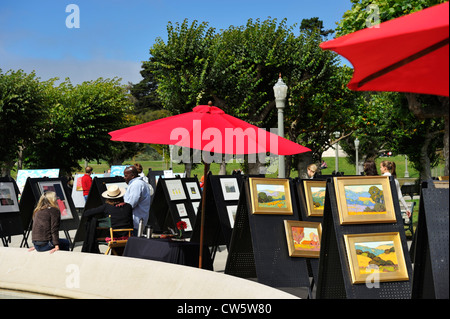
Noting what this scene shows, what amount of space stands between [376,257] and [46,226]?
191 inches

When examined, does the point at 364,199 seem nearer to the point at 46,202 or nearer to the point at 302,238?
the point at 302,238

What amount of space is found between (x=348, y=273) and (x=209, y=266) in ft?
7.99

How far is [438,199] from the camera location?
4.28m

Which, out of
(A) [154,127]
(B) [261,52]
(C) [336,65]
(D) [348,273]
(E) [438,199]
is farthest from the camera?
(C) [336,65]

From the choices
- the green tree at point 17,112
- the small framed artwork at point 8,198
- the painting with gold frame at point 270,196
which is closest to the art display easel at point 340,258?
the painting with gold frame at point 270,196

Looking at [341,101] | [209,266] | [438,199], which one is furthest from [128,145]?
[438,199]

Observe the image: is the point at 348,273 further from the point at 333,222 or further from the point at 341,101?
the point at 341,101

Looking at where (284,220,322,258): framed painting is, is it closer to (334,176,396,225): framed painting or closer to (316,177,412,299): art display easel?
(316,177,412,299): art display easel

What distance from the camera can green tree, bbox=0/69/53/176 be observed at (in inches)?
1158

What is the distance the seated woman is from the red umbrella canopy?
6.30 ft

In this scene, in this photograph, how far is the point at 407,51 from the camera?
10.8ft

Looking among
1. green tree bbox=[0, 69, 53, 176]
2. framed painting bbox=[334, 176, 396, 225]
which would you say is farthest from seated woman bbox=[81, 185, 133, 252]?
green tree bbox=[0, 69, 53, 176]

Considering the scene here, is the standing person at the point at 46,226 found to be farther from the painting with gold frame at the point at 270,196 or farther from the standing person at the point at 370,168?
the standing person at the point at 370,168

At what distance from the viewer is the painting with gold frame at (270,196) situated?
7.72 m
